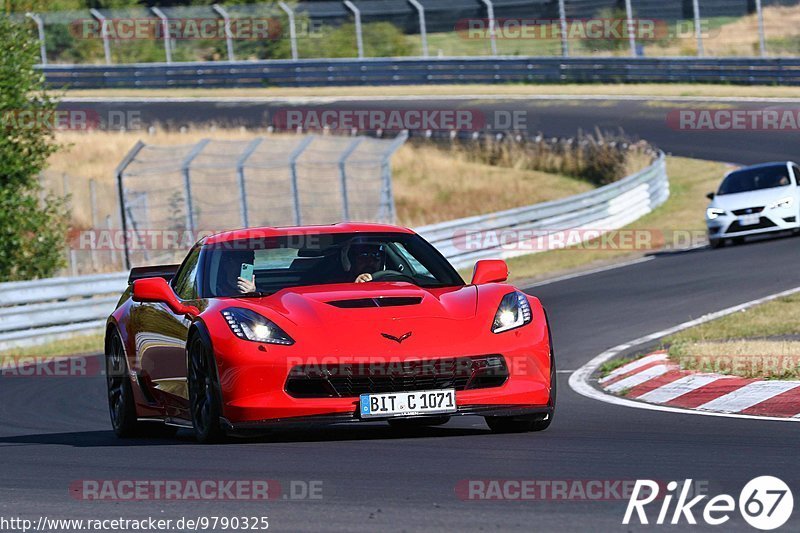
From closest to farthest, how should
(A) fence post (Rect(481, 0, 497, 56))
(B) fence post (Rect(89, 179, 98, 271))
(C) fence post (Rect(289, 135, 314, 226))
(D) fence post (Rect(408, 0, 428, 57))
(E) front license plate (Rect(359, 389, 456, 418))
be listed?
(E) front license plate (Rect(359, 389, 456, 418))
(C) fence post (Rect(289, 135, 314, 226))
(B) fence post (Rect(89, 179, 98, 271))
(A) fence post (Rect(481, 0, 497, 56))
(D) fence post (Rect(408, 0, 428, 57))

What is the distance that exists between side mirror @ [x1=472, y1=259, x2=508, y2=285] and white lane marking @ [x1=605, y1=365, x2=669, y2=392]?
8.78 feet

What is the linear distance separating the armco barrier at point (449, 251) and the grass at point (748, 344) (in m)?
8.55

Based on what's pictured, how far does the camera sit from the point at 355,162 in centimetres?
2594

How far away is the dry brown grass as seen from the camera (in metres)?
33.1

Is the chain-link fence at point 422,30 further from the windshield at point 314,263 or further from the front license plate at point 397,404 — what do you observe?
the front license plate at point 397,404

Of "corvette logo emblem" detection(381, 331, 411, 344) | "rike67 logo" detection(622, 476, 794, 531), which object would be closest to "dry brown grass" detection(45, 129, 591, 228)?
"corvette logo emblem" detection(381, 331, 411, 344)

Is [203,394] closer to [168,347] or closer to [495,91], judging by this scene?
[168,347]

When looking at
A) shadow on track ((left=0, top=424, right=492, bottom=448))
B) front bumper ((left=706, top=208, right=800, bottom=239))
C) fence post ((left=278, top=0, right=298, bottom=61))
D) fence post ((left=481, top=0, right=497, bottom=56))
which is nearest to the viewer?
shadow on track ((left=0, top=424, right=492, bottom=448))

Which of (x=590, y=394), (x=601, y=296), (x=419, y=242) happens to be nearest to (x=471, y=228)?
(x=601, y=296)

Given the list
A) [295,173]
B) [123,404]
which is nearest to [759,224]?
[295,173]

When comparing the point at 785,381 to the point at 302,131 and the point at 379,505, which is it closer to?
the point at 379,505

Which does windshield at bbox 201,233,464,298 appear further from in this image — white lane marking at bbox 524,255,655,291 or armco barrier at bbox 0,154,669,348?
white lane marking at bbox 524,255,655,291

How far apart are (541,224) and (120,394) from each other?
16.8 metres

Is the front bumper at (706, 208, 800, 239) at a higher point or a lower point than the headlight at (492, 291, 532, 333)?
lower
